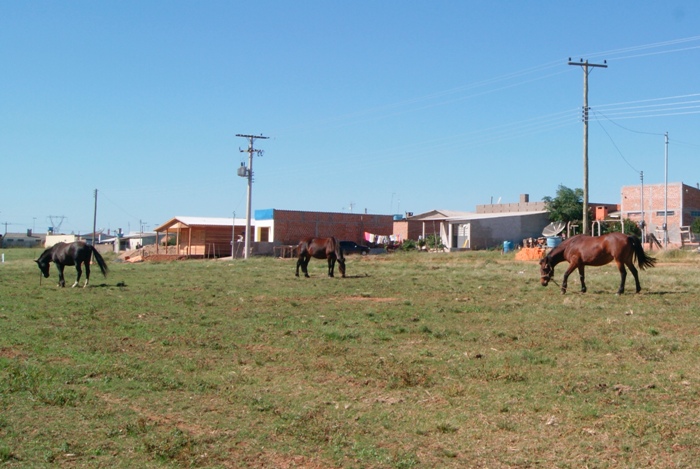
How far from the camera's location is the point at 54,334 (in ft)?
45.6

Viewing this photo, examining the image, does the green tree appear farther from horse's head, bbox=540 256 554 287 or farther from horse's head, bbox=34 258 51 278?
horse's head, bbox=34 258 51 278

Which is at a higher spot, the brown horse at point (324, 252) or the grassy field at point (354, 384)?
the brown horse at point (324, 252)

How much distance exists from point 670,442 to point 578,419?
1.02 m

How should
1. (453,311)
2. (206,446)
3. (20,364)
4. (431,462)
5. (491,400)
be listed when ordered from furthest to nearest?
(453,311), (20,364), (491,400), (206,446), (431,462)

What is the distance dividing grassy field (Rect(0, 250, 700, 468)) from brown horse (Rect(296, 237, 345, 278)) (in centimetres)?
1009

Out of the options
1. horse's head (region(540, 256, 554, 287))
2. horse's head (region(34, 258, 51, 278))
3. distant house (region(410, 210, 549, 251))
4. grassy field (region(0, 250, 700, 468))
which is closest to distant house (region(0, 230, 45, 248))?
distant house (region(410, 210, 549, 251))

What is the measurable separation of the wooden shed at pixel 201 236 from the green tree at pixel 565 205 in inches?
1027

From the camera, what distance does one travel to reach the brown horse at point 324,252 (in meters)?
29.1

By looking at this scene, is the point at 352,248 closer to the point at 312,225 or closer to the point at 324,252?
the point at 312,225

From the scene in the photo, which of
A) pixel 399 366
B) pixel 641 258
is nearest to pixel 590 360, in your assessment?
pixel 399 366

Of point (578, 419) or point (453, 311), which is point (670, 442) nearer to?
point (578, 419)

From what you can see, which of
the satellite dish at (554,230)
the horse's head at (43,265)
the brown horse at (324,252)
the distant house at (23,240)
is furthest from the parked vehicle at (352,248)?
the distant house at (23,240)

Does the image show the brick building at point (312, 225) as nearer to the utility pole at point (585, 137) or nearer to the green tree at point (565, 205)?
the green tree at point (565, 205)

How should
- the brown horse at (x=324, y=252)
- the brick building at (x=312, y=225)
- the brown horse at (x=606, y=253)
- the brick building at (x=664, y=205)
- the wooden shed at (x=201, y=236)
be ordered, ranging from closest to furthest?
the brown horse at (x=606, y=253) → the brown horse at (x=324, y=252) → the brick building at (x=664, y=205) → the wooden shed at (x=201, y=236) → the brick building at (x=312, y=225)
